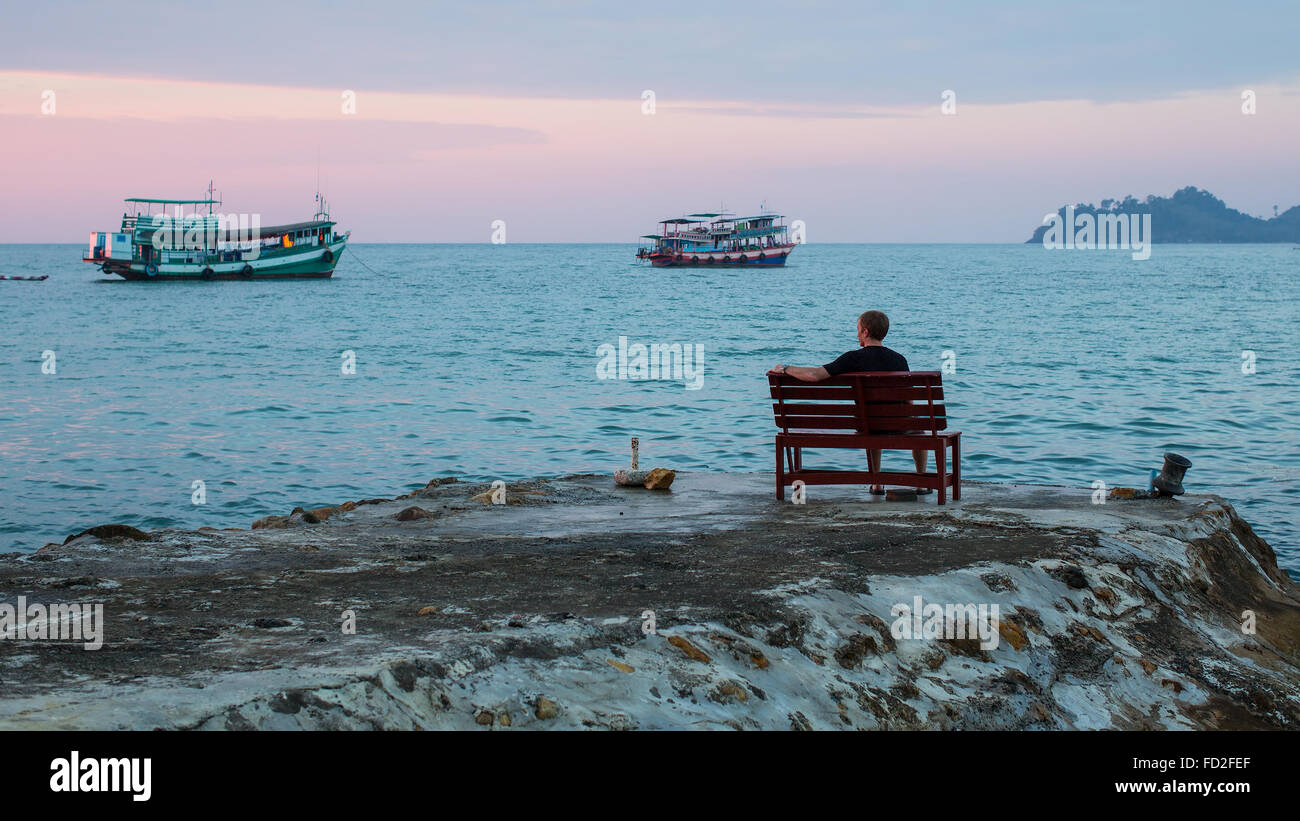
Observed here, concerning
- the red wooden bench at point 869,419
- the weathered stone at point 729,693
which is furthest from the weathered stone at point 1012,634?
the red wooden bench at point 869,419

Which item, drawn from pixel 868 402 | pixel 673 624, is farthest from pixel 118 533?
pixel 868 402

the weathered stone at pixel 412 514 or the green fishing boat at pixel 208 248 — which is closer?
the weathered stone at pixel 412 514

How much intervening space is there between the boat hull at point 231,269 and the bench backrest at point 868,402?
266ft

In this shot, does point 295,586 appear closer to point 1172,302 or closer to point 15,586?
point 15,586

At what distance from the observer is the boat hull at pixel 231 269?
82250 mm

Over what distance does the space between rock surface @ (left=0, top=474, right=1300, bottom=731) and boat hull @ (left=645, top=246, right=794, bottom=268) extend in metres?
101

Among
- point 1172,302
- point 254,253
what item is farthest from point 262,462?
point 254,253

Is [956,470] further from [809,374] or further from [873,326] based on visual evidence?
[809,374]

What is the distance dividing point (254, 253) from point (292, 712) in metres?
85.6

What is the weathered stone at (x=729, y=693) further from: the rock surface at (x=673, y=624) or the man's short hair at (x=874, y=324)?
the man's short hair at (x=874, y=324)

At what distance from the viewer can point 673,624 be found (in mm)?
4707

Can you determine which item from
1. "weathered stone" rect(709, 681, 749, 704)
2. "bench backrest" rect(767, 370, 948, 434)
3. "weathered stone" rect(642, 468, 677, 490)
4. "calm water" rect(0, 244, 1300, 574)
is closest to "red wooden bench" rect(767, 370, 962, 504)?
"bench backrest" rect(767, 370, 948, 434)

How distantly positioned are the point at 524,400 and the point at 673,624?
20.2 meters

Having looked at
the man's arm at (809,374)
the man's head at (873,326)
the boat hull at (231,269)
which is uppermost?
the boat hull at (231,269)
